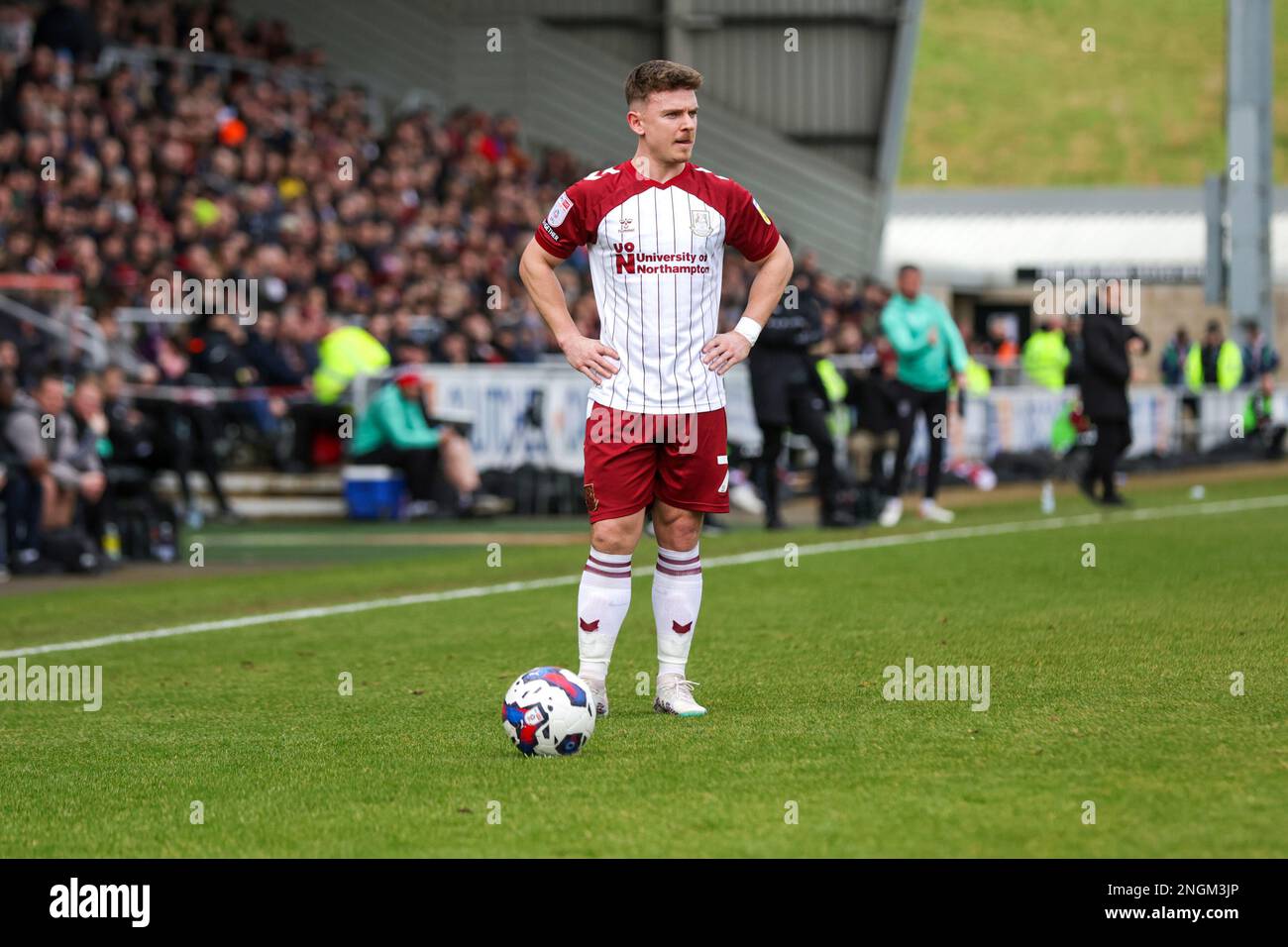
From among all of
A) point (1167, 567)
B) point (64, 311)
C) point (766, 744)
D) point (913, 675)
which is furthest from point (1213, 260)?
point (766, 744)

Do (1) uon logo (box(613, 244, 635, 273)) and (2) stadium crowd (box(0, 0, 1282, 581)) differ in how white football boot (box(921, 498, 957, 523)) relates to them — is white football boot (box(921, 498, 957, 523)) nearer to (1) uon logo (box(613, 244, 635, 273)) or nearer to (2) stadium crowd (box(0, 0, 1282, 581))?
(2) stadium crowd (box(0, 0, 1282, 581))

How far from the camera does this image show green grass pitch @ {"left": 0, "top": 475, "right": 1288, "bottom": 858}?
18.4ft

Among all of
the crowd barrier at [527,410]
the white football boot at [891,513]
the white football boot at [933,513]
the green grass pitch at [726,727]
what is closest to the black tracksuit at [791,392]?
the white football boot at [891,513]

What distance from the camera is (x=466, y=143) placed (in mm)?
31438

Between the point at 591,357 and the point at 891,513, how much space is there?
36.3 ft

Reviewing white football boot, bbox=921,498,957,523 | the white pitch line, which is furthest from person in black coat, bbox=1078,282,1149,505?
white football boot, bbox=921,498,957,523

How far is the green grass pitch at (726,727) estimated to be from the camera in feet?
18.4

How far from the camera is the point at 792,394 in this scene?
1759 centimetres

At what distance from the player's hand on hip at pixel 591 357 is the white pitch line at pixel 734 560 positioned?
4.97 metres

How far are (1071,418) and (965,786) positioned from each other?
18460mm

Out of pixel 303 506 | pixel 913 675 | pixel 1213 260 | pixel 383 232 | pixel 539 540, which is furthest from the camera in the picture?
pixel 383 232

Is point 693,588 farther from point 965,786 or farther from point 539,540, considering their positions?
point 539,540

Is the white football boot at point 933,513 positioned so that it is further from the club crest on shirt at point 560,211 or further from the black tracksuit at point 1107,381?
the club crest on shirt at point 560,211

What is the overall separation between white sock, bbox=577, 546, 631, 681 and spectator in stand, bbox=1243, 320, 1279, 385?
19.7 metres
